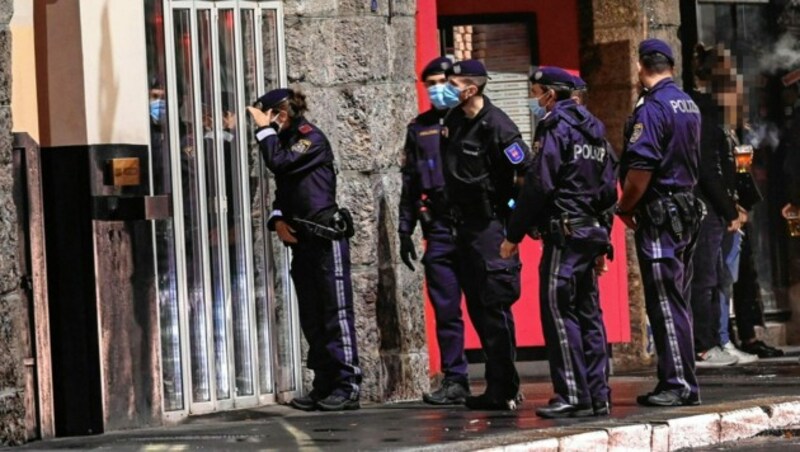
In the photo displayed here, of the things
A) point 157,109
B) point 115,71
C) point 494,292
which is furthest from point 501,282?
point 115,71

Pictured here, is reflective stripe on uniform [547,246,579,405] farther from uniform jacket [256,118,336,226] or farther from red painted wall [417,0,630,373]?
red painted wall [417,0,630,373]

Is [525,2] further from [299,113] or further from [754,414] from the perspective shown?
[754,414]

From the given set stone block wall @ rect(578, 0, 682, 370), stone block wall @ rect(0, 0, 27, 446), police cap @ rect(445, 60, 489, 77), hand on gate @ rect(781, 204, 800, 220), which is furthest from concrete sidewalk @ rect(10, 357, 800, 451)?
hand on gate @ rect(781, 204, 800, 220)

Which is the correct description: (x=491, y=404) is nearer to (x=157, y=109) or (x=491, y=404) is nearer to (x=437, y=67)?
(x=437, y=67)

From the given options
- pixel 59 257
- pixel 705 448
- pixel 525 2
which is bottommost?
pixel 705 448

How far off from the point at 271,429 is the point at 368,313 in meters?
1.93

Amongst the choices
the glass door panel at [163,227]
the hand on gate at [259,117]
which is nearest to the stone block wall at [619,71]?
the hand on gate at [259,117]

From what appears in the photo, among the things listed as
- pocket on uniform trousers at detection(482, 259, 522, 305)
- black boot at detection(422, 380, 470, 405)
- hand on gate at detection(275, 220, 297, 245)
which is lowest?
black boot at detection(422, 380, 470, 405)

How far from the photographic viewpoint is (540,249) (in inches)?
608

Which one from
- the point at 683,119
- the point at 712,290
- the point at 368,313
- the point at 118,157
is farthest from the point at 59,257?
the point at 712,290

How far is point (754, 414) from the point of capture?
12.1 m

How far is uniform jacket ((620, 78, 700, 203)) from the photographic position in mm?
12305

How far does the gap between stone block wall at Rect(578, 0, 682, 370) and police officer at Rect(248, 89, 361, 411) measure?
346 cm

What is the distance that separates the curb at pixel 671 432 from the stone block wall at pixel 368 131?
93.3 inches
